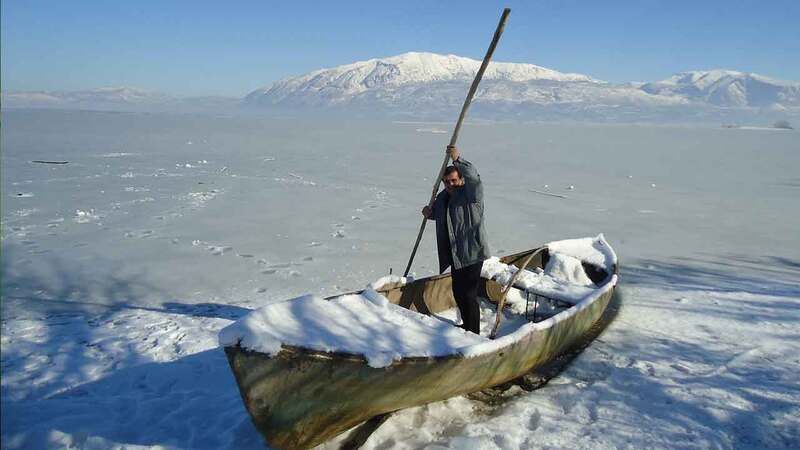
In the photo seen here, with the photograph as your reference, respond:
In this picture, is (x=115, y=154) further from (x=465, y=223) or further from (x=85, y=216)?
(x=465, y=223)

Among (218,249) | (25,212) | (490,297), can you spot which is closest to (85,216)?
(25,212)

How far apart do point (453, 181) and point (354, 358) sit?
2.03 meters

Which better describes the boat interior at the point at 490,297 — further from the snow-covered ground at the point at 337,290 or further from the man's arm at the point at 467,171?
the man's arm at the point at 467,171

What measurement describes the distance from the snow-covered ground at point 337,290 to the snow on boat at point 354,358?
409mm

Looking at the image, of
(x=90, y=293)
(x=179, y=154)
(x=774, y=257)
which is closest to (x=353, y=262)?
(x=90, y=293)

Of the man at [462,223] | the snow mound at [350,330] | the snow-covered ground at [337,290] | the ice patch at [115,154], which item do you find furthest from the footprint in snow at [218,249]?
the ice patch at [115,154]

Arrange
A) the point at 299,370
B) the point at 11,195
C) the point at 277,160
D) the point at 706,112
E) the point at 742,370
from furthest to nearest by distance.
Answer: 1. the point at 706,112
2. the point at 277,160
3. the point at 11,195
4. the point at 742,370
5. the point at 299,370

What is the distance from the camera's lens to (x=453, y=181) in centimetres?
468

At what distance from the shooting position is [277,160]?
20797 mm

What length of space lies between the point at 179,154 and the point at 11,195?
33.5 ft

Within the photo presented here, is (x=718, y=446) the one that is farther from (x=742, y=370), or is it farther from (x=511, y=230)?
Answer: (x=511, y=230)

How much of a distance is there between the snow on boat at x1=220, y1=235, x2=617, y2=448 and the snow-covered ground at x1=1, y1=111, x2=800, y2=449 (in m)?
0.41

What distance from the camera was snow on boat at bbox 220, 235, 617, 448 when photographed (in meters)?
3.09

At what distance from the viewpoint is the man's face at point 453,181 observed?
4660mm
